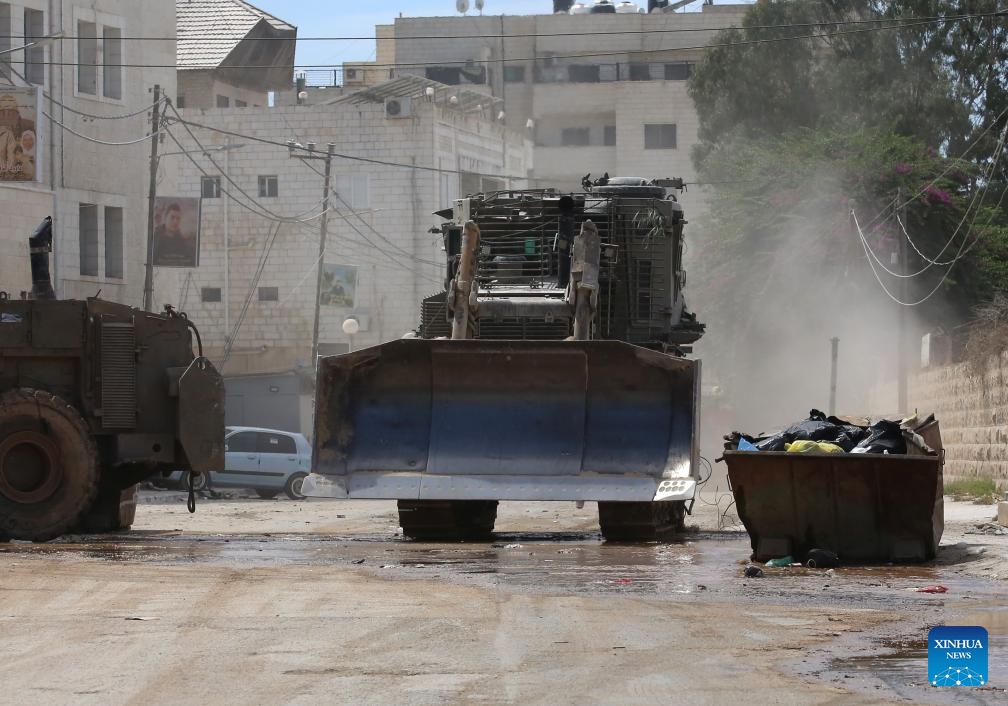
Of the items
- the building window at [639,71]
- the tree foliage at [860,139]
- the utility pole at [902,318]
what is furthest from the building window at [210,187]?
the utility pole at [902,318]

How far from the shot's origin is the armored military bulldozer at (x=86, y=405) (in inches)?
604

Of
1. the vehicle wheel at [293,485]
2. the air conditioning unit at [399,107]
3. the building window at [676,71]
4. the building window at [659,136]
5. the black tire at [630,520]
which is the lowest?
the vehicle wheel at [293,485]

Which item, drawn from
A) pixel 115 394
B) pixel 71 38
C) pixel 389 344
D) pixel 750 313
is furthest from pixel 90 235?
pixel 389 344

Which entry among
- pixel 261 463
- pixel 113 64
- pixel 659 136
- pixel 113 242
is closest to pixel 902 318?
pixel 261 463

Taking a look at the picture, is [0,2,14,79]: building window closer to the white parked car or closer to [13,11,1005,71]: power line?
[13,11,1005,71]: power line

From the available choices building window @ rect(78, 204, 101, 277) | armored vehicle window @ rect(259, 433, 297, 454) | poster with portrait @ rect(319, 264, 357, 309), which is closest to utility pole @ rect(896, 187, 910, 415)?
armored vehicle window @ rect(259, 433, 297, 454)

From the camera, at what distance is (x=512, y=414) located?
1430cm

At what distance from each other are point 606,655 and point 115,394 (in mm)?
8929

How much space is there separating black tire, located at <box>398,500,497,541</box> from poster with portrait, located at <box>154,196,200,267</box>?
855 inches

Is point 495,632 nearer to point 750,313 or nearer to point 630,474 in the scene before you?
point 630,474

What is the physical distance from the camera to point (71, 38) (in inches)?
1350

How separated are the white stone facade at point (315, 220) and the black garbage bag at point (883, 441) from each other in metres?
39.0

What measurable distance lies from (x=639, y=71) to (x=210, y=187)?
23420mm

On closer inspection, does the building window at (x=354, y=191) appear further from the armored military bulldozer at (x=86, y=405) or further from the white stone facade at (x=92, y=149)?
the armored military bulldozer at (x=86, y=405)
